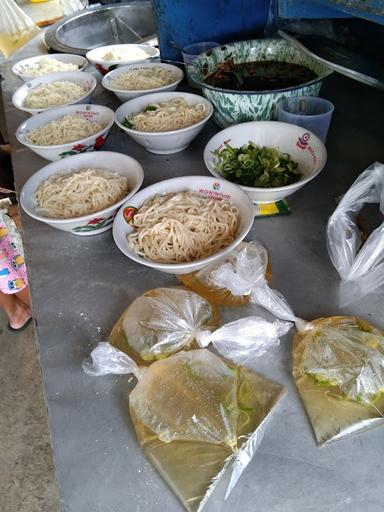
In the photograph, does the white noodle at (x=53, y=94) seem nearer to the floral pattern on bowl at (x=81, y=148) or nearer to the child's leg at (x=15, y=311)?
the floral pattern on bowl at (x=81, y=148)

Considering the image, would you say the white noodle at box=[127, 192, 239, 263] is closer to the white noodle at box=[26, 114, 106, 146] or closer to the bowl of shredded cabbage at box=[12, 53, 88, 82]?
the white noodle at box=[26, 114, 106, 146]

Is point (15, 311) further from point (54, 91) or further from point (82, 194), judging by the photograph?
point (82, 194)

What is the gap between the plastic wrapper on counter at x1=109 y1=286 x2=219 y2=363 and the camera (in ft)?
2.99

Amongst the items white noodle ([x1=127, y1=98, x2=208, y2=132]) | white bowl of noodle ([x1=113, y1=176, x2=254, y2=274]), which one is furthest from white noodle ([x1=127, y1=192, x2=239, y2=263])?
white noodle ([x1=127, y1=98, x2=208, y2=132])

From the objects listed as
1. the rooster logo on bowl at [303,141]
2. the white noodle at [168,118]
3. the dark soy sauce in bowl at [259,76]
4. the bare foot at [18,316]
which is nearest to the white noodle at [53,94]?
the white noodle at [168,118]

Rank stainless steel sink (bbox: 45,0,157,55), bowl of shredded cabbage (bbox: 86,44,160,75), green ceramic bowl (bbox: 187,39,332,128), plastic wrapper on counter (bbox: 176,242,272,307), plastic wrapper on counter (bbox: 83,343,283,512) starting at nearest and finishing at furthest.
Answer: plastic wrapper on counter (bbox: 83,343,283,512) < plastic wrapper on counter (bbox: 176,242,272,307) < green ceramic bowl (bbox: 187,39,332,128) < bowl of shredded cabbage (bbox: 86,44,160,75) < stainless steel sink (bbox: 45,0,157,55)

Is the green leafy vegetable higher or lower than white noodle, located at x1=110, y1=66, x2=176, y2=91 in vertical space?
lower

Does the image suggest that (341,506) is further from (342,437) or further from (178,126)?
(178,126)

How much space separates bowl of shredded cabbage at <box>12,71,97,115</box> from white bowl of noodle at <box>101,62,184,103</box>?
10cm

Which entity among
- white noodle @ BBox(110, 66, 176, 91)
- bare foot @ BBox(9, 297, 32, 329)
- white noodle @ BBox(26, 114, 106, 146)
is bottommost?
bare foot @ BBox(9, 297, 32, 329)

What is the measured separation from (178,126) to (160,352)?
958 mm

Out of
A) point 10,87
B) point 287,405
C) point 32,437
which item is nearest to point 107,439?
point 287,405

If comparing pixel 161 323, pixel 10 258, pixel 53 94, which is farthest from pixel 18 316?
pixel 161 323

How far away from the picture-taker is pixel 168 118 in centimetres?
157
